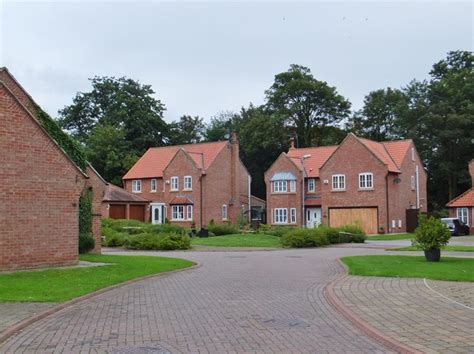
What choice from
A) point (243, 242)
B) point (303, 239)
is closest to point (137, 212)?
point (243, 242)

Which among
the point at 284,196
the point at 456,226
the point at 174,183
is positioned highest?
the point at 174,183

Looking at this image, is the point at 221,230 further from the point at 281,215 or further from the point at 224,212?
the point at 224,212

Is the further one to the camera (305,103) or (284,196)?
(305,103)

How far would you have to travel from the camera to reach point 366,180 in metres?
50.2

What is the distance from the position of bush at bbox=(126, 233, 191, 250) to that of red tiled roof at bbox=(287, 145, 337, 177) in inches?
1114

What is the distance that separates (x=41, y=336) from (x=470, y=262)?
1596cm

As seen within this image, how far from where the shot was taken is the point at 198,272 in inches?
720

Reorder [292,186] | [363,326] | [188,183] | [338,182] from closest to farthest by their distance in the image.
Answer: [363,326]
[338,182]
[292,186]
[188,183]

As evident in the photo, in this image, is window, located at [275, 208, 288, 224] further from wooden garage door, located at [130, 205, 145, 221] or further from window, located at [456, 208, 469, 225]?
window, located at [456, 208, 469, 225]

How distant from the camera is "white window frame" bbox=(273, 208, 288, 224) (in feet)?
185

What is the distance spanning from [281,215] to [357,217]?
9.05 m

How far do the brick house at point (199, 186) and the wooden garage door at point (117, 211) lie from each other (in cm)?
415

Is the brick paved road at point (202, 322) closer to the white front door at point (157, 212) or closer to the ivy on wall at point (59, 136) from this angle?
the ivy on wall at point (59, 136)

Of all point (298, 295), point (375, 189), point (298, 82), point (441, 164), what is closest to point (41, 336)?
point (298, 295)
